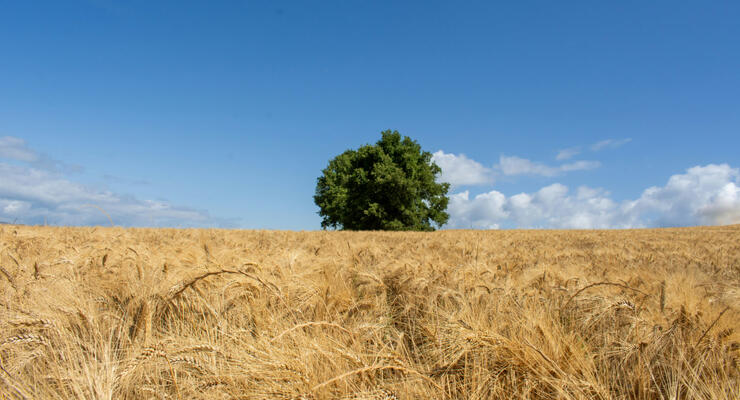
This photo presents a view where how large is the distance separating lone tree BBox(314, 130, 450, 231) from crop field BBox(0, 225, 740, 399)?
23432 millimetres

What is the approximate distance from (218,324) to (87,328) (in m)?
0.72

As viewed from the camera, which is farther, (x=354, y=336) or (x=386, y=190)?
(x=386, y=190)

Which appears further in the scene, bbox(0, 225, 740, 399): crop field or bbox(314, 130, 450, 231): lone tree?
bbox(314, 130, 450, 231): lone tree

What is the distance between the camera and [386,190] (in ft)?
89.7

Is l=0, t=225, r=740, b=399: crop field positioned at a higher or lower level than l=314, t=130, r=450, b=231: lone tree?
lower

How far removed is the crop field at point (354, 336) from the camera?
1378mm

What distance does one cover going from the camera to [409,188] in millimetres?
27031

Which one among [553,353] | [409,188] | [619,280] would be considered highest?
[409,188]

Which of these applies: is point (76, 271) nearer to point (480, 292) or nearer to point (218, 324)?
point (218, 324)

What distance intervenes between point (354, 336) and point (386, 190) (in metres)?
25.5

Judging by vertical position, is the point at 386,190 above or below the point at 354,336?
above

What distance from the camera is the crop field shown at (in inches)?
54.2

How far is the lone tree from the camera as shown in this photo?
27.3m

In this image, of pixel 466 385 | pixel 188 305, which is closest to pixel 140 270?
pixel 188 305
